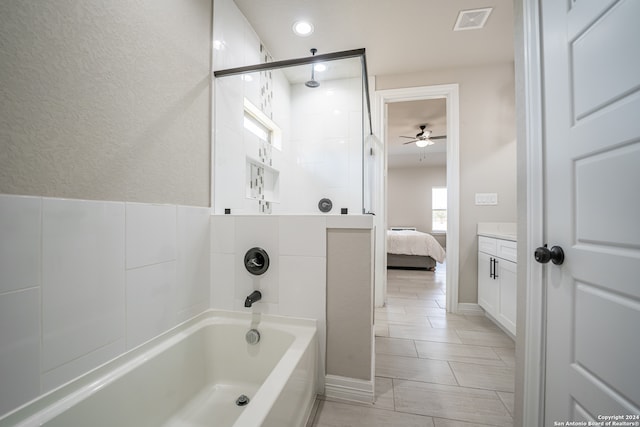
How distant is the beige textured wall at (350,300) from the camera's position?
1268mm

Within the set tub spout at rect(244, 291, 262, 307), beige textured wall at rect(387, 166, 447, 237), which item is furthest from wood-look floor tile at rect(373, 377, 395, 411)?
beige textured wall at rect(387, 166, 447, 237)

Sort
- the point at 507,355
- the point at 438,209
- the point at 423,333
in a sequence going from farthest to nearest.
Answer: the point at 438,209 → the point at 423,333 → the point at 507,355

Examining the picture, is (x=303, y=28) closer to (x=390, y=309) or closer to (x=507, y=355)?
(x=390, y=309)

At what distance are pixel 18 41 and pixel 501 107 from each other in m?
3.41

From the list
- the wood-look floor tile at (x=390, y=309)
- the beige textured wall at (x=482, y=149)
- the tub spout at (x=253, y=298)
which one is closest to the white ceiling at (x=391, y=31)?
the beige textured wall at (x=482, y=149)

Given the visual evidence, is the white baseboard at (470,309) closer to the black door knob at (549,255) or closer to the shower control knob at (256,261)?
the black door knob at (549,255)

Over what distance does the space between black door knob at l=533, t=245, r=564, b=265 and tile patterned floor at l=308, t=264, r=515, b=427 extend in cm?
93

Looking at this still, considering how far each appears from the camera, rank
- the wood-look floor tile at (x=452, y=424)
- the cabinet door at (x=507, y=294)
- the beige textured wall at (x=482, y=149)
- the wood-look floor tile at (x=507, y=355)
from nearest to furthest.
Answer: the wood-look floor tile at (x=452, y=424)
the wood-look floor tile at (x=507, y=355)
the cabinet door at (x=507, y=294)
the beige textured wall at (x=482, y=149)

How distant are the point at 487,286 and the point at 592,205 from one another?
1.95m

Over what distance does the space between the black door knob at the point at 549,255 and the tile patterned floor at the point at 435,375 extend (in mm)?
934

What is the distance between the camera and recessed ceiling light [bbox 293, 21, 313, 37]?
78.3 inches

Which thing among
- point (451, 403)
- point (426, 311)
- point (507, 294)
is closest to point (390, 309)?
point (426, 311)

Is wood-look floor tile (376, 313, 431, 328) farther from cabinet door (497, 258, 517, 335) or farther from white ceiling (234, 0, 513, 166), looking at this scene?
white ceiling (234, 0, 513, 166)

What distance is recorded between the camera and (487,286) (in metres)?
2.31
